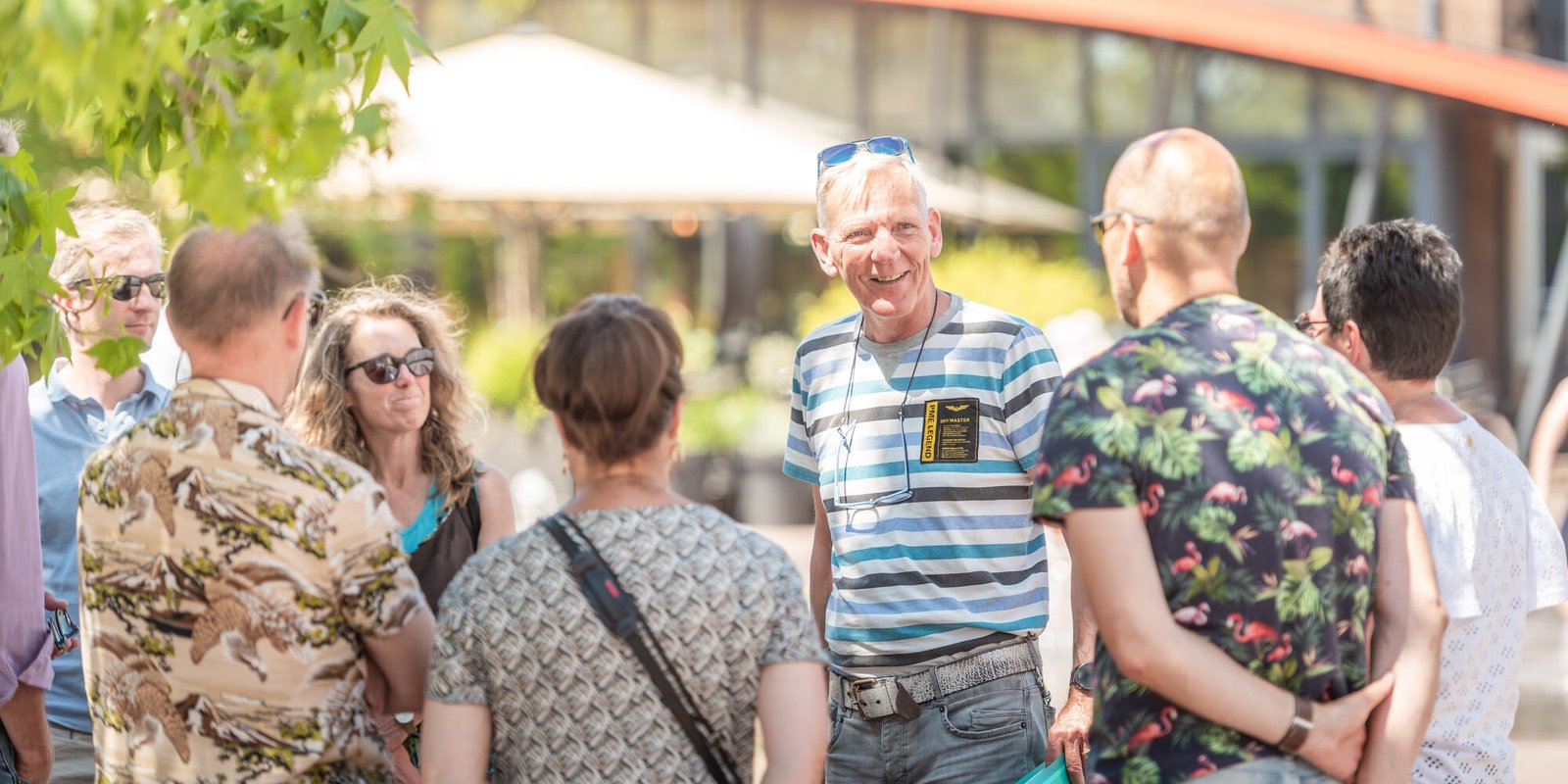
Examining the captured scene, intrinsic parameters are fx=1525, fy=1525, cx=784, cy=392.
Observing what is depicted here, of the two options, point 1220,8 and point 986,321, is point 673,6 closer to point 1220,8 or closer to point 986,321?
point 1220,8

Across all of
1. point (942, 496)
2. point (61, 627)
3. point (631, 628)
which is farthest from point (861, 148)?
point (61, 627)

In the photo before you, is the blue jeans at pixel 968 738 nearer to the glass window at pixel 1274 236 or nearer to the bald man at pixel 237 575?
the bald man at pixel 237 575

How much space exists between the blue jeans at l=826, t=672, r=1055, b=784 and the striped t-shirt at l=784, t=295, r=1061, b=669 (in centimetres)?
11

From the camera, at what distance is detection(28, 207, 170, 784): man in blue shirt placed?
11.2 ft

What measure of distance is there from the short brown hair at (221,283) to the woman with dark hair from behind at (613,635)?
17.4 inches

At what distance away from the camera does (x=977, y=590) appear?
3.07 meters

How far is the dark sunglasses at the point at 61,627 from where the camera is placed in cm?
327

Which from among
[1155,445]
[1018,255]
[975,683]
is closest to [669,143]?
[1018,255]

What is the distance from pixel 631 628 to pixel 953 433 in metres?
1.12

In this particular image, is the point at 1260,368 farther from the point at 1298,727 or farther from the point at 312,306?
the point at 312,306

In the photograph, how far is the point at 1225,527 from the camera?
218 cm

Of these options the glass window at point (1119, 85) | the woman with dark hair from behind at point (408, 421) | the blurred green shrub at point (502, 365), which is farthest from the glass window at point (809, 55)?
the woman with dark hair from behind at point (408, 421)

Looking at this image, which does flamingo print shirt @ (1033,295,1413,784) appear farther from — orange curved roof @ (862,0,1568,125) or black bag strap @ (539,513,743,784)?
orange curved roof @ (862,0,1568,125)

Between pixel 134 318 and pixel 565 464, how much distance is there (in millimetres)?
1729
